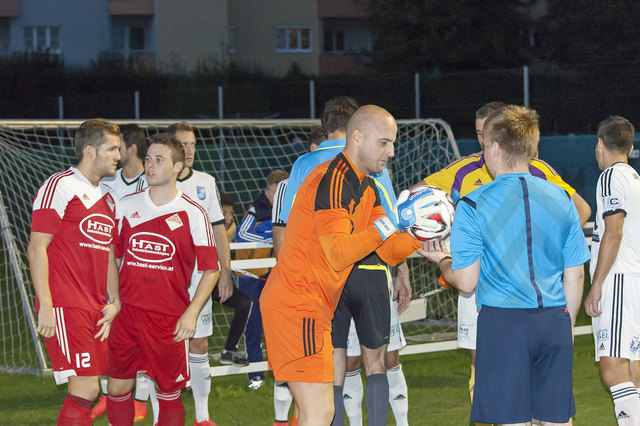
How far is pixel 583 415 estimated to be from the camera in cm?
595

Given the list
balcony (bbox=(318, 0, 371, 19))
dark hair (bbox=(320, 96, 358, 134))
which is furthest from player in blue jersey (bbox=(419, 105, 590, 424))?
balcony (bbox=(318, 0, 371, 19))

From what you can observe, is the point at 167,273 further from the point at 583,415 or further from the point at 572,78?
the point at 572,78

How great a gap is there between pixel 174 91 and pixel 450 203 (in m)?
20.7

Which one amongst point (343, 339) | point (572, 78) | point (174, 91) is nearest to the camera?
point (343, 339)

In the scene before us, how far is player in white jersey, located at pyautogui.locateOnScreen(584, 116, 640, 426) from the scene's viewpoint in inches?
197

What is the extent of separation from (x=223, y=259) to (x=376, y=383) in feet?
5.33

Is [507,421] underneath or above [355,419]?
above

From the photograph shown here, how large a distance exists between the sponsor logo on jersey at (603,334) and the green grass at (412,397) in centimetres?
92

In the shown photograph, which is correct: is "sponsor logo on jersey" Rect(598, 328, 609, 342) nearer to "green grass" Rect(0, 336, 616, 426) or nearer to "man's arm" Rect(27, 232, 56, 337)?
"green grass" Rect(0, 336, 616, 426)

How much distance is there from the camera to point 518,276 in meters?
3.48

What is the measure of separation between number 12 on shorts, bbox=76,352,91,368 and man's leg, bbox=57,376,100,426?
0.07 meters

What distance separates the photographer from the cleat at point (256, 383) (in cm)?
703

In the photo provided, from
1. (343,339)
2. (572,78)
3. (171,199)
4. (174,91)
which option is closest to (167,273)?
(171,199)

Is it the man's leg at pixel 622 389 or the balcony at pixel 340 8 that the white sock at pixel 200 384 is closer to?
the man's leg at pixel 622 389
